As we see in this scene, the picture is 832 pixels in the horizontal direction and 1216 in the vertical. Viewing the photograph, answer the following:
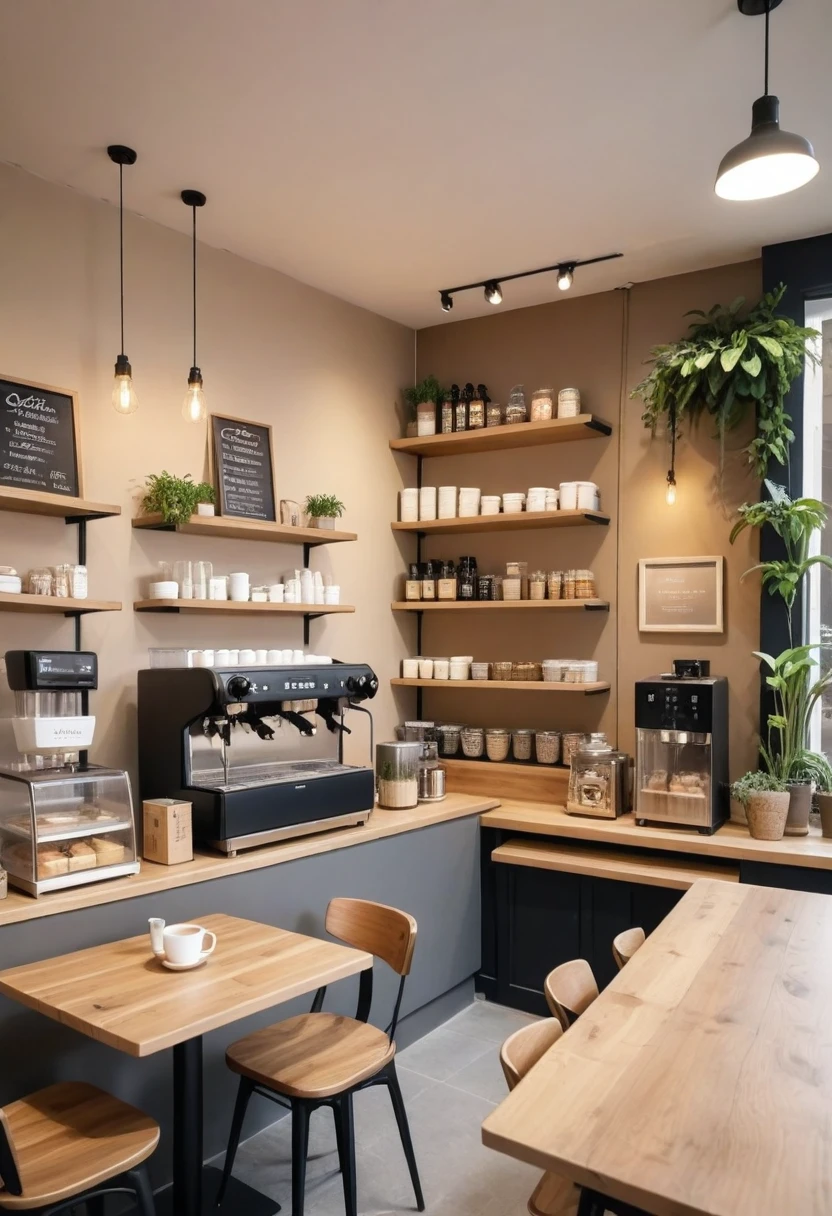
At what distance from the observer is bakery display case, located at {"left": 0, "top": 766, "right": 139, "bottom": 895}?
93.4 inches

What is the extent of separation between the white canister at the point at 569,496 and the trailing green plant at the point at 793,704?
1.00 metres

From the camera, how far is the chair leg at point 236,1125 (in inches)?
93.9

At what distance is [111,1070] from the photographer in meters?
2.37

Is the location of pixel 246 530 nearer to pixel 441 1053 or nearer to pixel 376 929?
pixel 376 929

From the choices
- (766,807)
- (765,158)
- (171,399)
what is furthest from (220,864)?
(765,158)

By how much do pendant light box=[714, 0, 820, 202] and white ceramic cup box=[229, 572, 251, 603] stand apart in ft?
6.66

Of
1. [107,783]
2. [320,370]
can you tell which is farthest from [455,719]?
[107,783]

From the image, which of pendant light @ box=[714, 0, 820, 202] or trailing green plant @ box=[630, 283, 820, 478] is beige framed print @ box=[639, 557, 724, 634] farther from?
pendant light @ box=[714, 0, 820, 202]

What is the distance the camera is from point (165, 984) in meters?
1.99

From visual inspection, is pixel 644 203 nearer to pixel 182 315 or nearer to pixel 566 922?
pixel 182 315

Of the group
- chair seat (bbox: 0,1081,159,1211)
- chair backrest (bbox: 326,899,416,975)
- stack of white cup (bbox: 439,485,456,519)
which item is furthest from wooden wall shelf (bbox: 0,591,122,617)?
stack of white cup (bbox: 439,485,456,519)

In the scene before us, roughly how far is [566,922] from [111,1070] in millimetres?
1869

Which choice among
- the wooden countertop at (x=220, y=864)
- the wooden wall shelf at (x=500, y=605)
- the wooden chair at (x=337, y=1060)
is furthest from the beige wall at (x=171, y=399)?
the wooden chair at (x=337, y=1060)

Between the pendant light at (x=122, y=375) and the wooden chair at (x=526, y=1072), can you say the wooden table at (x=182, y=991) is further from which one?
the pendant light at (x=122, y=375)
